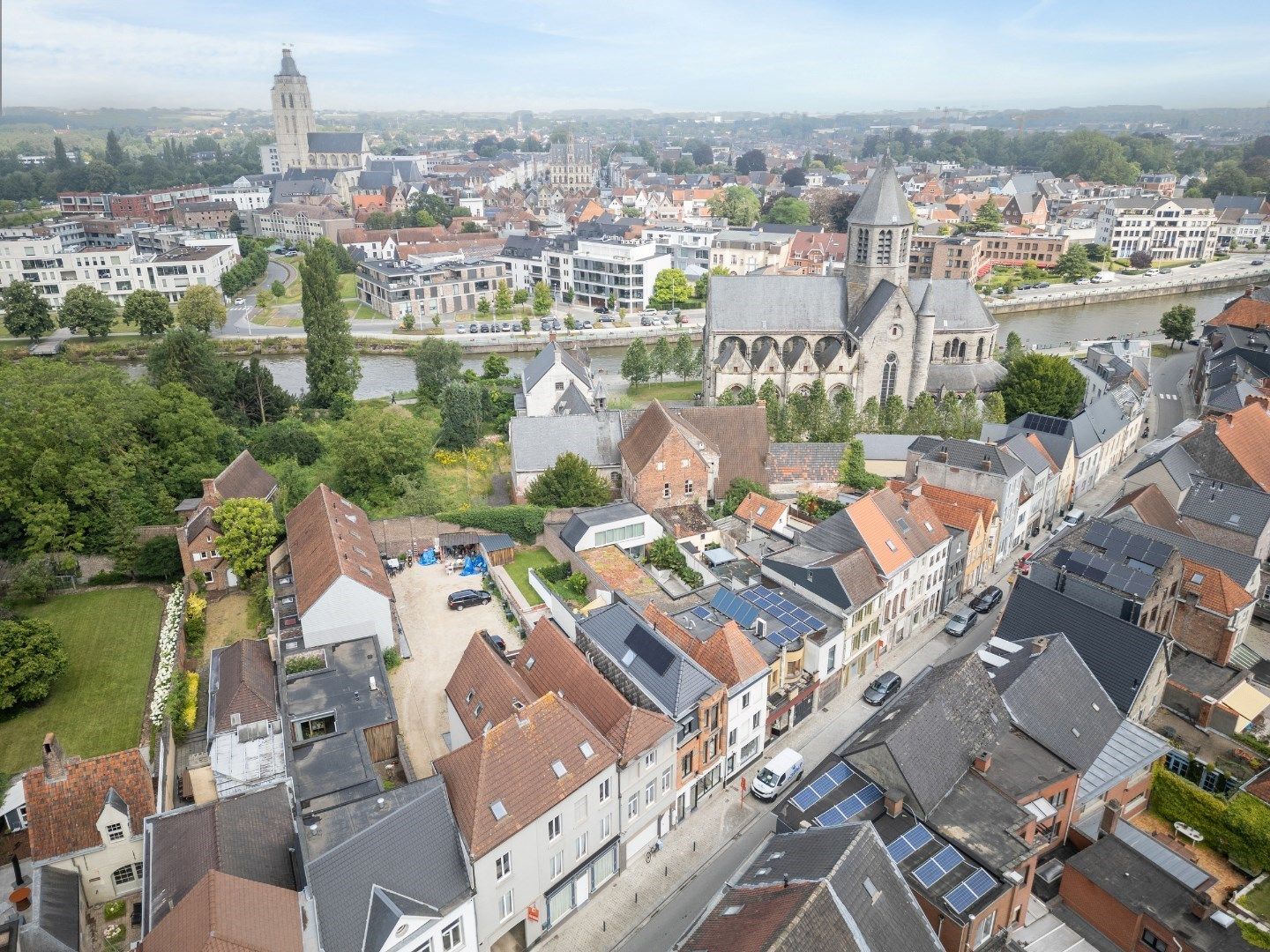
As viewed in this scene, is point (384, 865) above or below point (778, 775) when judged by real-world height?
above

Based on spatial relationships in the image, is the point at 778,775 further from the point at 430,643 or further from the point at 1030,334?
the point at 1030,334

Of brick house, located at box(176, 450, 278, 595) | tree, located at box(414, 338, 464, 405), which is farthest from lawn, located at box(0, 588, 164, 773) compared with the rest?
tree, located at box(414, 338, 464, 405)

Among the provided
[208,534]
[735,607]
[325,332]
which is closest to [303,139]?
[325,332]

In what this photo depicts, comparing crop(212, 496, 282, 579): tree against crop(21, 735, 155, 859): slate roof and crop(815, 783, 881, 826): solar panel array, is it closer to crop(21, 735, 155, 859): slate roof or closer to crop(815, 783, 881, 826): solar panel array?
crop(21, 735, 155, 859): slate roof

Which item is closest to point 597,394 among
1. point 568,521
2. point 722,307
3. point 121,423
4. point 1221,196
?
point 722,307

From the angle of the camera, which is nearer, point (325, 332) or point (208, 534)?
point (208, 534)

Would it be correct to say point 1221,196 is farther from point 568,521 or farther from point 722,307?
point 568,521
